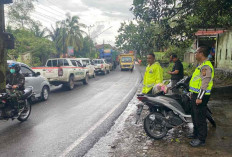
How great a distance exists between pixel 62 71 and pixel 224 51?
31.4 feet

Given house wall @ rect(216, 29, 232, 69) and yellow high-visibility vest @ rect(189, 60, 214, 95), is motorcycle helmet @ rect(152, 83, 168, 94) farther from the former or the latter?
house wall @ rect(216, 29, 232, 69)

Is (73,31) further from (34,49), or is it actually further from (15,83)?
(15,83)

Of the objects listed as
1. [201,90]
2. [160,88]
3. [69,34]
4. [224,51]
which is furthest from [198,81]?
[69,34]

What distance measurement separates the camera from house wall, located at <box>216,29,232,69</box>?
12.0 meters

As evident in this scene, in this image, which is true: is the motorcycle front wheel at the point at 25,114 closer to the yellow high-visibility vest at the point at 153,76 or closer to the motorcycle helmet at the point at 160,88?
the yellow high-visibility vest at the point at 153,76

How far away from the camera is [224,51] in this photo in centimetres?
1286

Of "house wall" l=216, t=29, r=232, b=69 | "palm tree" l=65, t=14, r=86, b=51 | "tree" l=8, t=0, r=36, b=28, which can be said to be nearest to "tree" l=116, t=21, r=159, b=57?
"palm tree" l=65, t=14, r=86, b=51

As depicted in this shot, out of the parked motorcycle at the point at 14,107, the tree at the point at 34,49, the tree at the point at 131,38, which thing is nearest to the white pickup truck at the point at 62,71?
the parked motorcycle at the point at 14,107

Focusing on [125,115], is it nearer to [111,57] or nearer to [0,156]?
[0,156]

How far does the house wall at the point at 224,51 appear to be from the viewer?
12016mm

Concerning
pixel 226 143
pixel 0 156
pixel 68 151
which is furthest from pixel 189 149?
pixel 0 156

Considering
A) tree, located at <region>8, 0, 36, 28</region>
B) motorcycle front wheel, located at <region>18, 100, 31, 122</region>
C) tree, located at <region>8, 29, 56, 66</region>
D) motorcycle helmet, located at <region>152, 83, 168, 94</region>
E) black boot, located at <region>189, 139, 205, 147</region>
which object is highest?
tree, located at <region>8, 0, 36, 28</region>

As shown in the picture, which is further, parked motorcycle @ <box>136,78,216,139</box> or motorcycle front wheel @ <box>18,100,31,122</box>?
motorcycle front wheel @ <box>18,100,31,122</box>

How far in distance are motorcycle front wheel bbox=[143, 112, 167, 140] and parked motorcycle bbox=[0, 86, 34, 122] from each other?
369 centimetres
